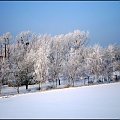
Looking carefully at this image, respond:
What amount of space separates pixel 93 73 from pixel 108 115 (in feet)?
83.8

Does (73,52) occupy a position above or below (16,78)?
above

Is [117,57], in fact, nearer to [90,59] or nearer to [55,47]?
[90,59]

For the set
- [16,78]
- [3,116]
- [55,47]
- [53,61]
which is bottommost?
[3,116]

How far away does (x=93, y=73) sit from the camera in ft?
123

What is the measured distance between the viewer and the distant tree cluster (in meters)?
30.0

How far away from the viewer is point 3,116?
12945 mm

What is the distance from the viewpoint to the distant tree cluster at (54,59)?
30.0 metres

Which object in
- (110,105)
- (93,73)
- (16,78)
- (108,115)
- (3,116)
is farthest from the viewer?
(93,73)

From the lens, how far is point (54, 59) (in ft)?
120

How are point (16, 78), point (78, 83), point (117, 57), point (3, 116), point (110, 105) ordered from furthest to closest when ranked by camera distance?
point (117, 57), point (78, 83), point (16, 78), point (110, 105), point (3, 116)

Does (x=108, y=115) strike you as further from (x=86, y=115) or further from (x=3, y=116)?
(x=3, y=116)

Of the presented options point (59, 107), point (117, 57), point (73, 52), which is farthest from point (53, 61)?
point (59, 107)

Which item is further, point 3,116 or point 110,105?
point 110,105

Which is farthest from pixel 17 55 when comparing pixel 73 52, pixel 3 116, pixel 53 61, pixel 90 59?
pixel 3 116
